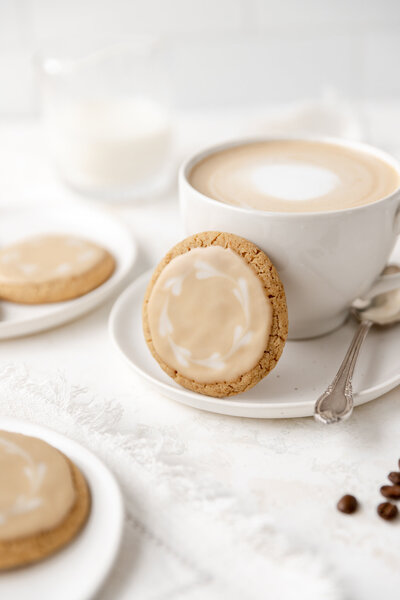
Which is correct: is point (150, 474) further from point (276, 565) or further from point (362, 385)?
point (362, 385)

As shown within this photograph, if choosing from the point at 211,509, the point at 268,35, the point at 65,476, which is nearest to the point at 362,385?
the point at 211,509

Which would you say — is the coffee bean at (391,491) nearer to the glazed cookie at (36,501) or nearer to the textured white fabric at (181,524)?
the textured white fabric at (181,524)

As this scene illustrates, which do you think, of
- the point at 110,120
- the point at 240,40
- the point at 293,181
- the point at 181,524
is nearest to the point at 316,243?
the point at 293,181

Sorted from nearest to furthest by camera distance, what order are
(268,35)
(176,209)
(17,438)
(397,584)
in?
(397,584)
(17,438)
(176,209)
(268,35)

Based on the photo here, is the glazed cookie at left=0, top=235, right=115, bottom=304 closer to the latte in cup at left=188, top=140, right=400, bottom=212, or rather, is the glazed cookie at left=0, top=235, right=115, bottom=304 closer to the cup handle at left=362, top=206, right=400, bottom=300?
the latte in cup at left=188, top=140, right=400, bottom=212

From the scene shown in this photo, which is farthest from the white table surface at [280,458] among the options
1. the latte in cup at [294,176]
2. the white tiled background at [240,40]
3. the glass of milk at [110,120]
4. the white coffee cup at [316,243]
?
the white tiled background at [240,40]

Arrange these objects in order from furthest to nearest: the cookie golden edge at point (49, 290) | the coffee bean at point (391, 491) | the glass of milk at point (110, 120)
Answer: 1. the glass of milk at point (110, 120)
2. the cookie golden edge at point (49, 290)
3. the coffee bean at point (391, 491)

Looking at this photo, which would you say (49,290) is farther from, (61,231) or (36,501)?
(36,501)
